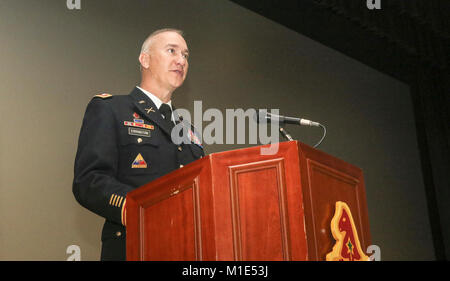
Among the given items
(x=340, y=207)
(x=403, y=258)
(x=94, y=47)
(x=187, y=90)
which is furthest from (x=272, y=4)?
(x=340, y=207)

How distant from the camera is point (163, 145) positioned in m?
2.42

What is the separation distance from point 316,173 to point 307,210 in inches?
6.2

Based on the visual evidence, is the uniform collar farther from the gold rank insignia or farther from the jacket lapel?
the gold rank insignia

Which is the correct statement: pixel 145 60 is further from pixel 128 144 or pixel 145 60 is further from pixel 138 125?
pixel 128 144

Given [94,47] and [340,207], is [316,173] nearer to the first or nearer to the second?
[340,207]

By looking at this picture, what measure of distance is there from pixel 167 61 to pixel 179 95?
831 millimetres

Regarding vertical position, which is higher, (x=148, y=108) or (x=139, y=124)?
(x=148, y=108)

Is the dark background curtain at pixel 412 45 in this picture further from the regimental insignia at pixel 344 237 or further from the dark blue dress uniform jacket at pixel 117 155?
the regimental insignia at pixel 344 237

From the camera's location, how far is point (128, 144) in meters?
2.35

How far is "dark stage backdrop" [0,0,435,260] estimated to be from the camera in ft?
9.39

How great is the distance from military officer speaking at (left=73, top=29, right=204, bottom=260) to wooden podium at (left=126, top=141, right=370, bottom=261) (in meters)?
0.36
